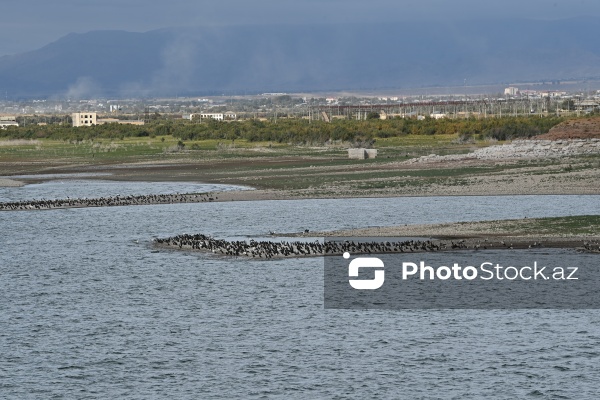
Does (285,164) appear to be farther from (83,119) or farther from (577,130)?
(83,119)

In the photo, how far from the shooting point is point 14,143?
360 ft

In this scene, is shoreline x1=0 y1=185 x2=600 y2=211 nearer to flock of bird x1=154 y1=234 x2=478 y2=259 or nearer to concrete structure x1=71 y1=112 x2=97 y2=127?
flock of bird x1=154 y1=234 x2=478 y2=259

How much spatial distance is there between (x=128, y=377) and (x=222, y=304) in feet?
21.1

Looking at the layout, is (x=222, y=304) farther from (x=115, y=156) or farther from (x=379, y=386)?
(x=115, y=156)

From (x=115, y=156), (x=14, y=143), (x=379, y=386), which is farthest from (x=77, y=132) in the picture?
(x=379, y=386)

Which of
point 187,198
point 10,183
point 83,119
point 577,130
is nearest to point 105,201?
point 187,198

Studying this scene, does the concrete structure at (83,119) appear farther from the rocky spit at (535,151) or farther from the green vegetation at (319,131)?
the rocky spit at (535,151)

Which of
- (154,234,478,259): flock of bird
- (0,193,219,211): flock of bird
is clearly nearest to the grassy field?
(0,193,219,211): flock of bird

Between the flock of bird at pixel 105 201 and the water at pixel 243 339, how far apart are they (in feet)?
46.9

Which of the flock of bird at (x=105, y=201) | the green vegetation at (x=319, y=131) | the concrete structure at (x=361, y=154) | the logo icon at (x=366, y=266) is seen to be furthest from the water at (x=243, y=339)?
the green vegetation at (x=319, y=131)

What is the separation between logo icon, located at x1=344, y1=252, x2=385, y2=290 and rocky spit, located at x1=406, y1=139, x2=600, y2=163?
3448 cm

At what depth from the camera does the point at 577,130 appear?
241ft

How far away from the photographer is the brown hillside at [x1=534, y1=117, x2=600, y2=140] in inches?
2822

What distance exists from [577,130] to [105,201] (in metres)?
34.7
